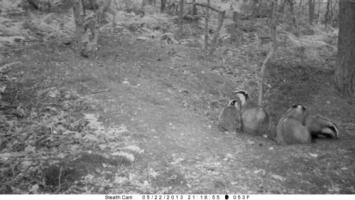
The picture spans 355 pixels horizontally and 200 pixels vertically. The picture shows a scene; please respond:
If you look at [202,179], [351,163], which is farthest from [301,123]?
[202,179]

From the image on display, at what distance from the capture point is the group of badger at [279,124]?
7.94 metres

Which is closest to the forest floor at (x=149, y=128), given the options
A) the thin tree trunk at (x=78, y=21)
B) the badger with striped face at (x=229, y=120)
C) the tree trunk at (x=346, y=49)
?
the badger with striped face at (x=229, y=120)

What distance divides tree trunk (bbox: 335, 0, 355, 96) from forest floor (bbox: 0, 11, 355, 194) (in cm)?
40

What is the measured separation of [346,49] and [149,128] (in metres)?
6.20

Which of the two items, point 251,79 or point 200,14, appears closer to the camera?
point 251,79

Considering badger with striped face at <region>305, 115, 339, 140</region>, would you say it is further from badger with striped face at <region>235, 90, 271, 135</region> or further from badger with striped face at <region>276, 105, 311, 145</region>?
badger with striped face at <region>235, 90, 271, 135</region>

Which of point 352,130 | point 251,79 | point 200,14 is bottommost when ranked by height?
point 352,130

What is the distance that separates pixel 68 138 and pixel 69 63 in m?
4.29

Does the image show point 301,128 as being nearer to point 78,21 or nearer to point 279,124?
point 279,124

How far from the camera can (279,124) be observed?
812 cm

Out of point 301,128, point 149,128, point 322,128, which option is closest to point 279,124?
point 301,128

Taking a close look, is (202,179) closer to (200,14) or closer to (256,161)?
(256,161)

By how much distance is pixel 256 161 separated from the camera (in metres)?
6.73

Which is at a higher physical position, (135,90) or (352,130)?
(135,90)
